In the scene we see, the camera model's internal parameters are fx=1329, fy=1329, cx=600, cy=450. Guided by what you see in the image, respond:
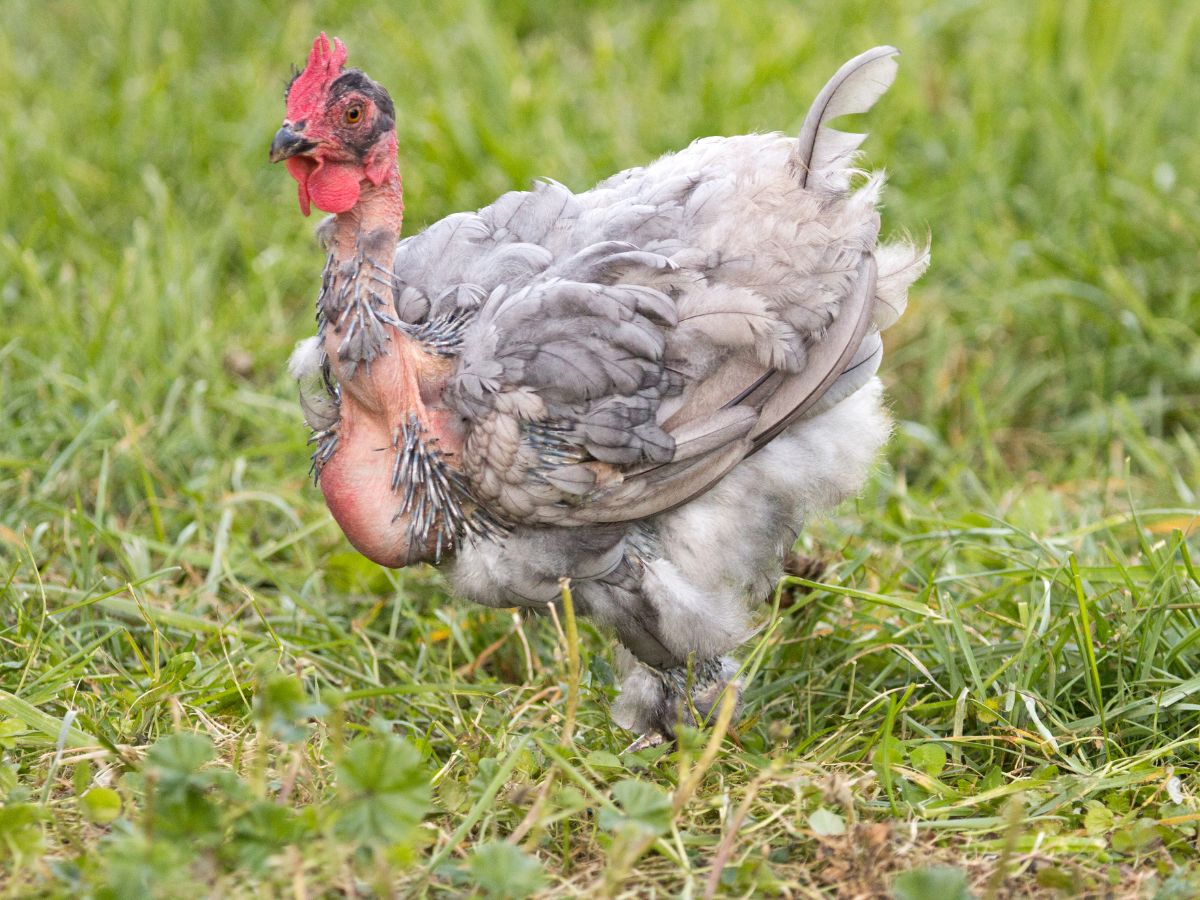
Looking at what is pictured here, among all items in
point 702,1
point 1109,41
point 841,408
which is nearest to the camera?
point 841,408

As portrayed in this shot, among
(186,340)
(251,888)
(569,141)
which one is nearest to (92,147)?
(186,340)

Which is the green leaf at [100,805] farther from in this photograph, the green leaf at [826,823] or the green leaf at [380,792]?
the green leaf at [826,823]

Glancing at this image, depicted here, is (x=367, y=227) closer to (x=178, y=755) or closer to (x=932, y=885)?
(x=178, y=755)

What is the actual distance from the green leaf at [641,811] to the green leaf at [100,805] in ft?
3.05

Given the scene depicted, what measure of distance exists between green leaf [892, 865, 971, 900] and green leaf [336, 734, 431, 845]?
85 cm

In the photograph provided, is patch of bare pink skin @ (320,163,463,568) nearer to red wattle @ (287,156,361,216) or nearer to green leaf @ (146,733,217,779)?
red wattle @ (287,156,361,216)

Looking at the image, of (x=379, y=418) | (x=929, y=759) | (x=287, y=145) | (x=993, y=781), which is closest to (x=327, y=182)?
(x=287, y=145)

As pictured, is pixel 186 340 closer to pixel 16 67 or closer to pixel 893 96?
pixel 16 67

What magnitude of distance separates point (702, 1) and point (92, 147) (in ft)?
9.93

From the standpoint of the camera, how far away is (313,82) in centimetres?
280

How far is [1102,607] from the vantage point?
340 centimetres

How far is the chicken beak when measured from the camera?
8.99 feet

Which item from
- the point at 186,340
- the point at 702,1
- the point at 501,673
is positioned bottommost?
the point at 501,673

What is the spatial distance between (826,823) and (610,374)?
105 centimetres
